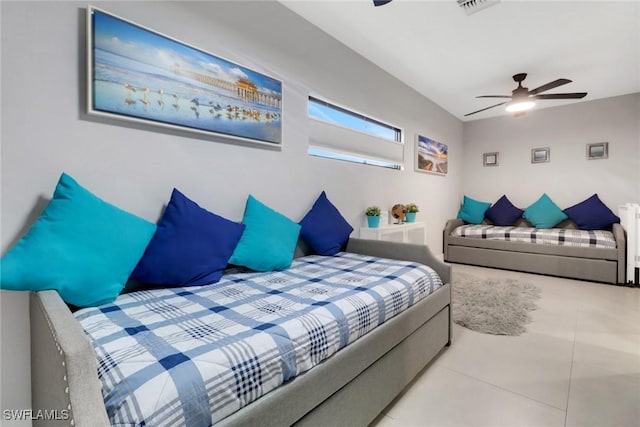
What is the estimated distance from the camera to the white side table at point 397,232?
3.14 m

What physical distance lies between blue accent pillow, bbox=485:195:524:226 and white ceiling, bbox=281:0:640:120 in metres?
1.98

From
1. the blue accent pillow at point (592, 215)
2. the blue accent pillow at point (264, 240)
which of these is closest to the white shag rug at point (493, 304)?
the blue accent pillow at point (264, 240)

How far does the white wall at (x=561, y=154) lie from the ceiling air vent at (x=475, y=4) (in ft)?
12.3

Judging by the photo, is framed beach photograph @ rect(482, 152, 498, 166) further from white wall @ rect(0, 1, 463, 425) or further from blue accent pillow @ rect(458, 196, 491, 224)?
white wall @ rect(0, 1, 463, 425)

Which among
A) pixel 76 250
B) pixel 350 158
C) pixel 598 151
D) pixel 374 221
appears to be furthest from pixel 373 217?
pixel 598 151

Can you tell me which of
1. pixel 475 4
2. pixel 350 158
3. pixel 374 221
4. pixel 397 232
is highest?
pixel 475 4

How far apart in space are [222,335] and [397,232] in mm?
2730

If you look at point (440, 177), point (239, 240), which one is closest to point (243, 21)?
point (239, 240)

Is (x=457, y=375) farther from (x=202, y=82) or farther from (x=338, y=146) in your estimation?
(x=202, y=82)

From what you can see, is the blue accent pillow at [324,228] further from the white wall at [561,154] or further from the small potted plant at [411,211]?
the white wall at [561,154]

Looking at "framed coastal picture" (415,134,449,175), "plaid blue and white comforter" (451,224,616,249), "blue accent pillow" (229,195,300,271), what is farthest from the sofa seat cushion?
"blue accent pillow" (229,195,300,271)

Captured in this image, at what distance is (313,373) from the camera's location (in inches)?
42.3

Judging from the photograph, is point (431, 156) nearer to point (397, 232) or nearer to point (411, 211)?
point (411, 211)

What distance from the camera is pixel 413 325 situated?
1.67m
